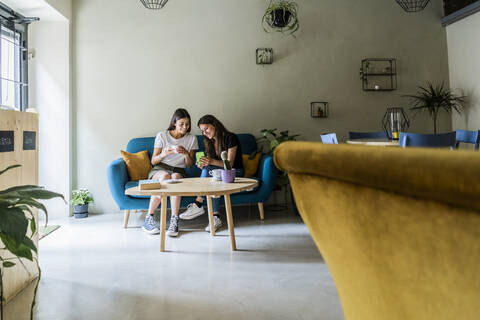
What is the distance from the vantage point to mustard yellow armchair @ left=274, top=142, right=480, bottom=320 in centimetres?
34

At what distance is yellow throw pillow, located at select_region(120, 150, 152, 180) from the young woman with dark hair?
0.70 m

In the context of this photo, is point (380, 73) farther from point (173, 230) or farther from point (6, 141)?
point (6, 141)

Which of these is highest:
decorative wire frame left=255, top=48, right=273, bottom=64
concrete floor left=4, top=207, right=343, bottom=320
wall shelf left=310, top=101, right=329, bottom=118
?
decorative wire frame left=255, top=48, right=273, bottom=64

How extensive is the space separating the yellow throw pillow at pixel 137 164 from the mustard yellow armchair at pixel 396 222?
10.0 feet

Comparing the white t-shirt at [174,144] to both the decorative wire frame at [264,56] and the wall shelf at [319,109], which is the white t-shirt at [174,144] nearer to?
the decorative wire frame at [264,56]

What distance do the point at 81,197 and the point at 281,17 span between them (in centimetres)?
319

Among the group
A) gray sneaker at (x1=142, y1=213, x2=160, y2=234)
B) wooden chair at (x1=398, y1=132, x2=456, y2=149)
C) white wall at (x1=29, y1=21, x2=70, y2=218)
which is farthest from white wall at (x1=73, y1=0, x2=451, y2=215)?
wooden chair at (x1=398, y1=132, x2=456, y2=149)

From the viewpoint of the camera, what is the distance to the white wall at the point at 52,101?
3668mm

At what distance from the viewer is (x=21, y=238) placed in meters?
0.88

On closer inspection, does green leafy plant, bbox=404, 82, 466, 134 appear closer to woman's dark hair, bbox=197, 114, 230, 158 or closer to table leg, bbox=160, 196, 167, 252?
woman's dark hair, bbox=197, 114, 230, 158

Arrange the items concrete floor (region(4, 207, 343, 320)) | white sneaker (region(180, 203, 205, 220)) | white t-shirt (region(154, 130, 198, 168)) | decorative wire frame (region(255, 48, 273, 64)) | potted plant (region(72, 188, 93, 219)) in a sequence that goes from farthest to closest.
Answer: decorative wire frame (region(255, 48, 273, 64)), potted plant (region(72, 188, 93, 219)), white t-shirt (region(154, 130, 198, 168)), white sneaker (region(180, 203, 205, 220)), concrete floor (region(4, 207, 343, 320))

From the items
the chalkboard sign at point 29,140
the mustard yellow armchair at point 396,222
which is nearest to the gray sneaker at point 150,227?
the chalkboard sign at point 29,140

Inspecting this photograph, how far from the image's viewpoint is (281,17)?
3.82 m

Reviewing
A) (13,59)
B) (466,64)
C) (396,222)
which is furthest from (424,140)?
(13,59)
